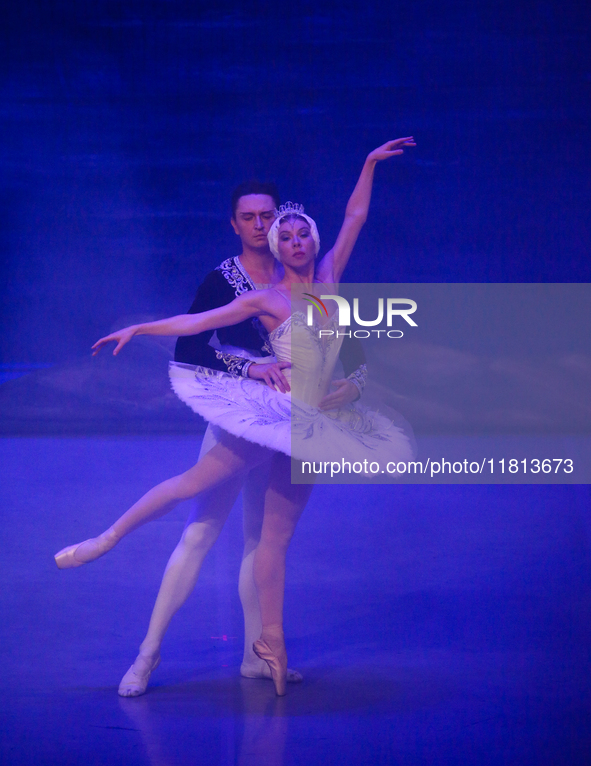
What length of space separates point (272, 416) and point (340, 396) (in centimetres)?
18

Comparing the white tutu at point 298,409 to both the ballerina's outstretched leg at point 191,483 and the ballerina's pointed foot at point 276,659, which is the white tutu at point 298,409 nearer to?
the ballerina's outstretched leg at point 191,483

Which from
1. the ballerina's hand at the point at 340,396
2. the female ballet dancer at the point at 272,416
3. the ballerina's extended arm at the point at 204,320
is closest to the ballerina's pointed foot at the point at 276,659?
the female ballet dancer at the point at 272,416

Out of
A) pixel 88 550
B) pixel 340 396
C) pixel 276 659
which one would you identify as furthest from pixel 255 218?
pixel 276 659

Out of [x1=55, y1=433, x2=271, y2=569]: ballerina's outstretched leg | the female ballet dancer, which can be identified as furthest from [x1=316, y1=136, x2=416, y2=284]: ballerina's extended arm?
[x1=55, y1=433, x2=271, y2=569]: ballerina's outstretched leg

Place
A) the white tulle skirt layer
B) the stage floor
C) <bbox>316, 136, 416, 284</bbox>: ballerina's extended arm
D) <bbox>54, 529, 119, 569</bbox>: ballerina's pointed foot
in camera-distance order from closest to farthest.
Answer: the stage floor
the white tulle skirt layer
<bbox>54, 529, 119, 569</bbox>: ballerina's pointed foot
<bbox>316, 136, 416, 284</bbox>: ballerina's extended arm

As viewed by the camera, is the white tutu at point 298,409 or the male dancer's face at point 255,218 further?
the male dancer's face at point 255,218

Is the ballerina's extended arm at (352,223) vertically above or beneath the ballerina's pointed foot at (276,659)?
above

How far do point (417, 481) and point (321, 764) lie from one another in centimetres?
294

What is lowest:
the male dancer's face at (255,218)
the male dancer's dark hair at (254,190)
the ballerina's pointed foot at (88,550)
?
the ballerina's pointed foot at (88,550)

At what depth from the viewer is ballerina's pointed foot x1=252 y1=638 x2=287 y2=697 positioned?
5.44ft

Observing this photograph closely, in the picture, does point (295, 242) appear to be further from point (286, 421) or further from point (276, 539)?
point (276, 539)

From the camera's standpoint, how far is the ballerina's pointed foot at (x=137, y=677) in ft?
5.54

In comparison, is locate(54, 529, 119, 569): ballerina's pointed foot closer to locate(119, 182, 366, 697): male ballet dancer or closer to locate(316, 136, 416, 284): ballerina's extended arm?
locate(119, 182, 366, 697): male ballet dancer

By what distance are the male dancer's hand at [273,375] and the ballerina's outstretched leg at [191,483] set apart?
0.16 m
